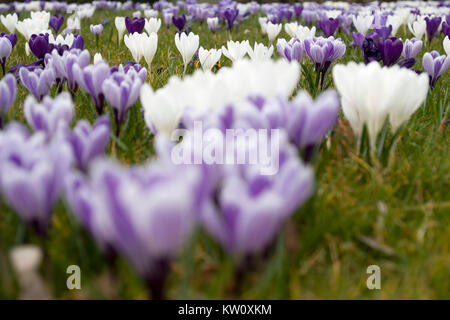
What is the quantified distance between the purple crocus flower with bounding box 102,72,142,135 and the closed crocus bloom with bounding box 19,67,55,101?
0.55 meters

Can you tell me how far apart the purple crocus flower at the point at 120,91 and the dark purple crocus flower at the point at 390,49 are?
6.87ft

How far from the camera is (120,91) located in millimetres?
2572

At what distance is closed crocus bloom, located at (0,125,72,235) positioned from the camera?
4.60 ft

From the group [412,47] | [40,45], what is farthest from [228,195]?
[412,47]

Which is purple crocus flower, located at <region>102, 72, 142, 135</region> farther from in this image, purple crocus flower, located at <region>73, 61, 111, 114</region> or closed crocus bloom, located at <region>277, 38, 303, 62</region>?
closed crocus bloom, located at <region>277, 38, 303, 62</region>

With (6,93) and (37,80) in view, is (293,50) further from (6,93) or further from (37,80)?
(6,93)

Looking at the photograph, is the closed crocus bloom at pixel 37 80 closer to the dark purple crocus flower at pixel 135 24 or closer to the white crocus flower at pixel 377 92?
the white crocus flower at pixel 377 92

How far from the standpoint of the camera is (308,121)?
1.86 meters

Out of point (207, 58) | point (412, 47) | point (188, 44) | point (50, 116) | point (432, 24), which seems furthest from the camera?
point (432, 24)

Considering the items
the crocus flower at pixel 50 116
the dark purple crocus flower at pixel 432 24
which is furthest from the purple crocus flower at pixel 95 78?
the dark purple crocus flower at pixel 432 24

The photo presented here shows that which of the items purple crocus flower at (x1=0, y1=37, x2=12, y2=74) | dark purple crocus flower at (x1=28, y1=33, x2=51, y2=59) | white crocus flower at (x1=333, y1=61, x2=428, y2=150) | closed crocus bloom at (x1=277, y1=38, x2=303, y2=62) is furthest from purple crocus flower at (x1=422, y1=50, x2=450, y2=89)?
purple crocus flower at (x1=0, y1=37, x2=12, y2=74)

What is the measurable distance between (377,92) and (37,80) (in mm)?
1913

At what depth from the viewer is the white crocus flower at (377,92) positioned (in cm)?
225
